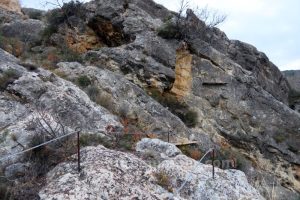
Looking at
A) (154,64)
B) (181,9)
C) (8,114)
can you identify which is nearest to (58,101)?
(8,114)

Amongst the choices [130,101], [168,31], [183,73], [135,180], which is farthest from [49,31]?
[135,180]

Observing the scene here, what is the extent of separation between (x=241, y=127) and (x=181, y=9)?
588 cm

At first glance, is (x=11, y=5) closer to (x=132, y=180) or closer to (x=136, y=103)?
(x=136, y=103)

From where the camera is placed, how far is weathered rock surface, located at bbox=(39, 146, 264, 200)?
7.96 meters

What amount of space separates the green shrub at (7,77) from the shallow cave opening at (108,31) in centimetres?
810

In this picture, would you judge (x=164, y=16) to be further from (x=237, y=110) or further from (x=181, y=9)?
(x=237, y=110)

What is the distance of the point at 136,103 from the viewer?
15586 millimetres

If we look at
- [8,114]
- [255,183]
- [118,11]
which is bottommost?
[255,183]

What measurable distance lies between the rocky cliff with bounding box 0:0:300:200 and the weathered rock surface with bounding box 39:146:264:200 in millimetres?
27

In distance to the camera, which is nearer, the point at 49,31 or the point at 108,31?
the point at 108,31

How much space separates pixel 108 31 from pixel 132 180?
12865 millimetres

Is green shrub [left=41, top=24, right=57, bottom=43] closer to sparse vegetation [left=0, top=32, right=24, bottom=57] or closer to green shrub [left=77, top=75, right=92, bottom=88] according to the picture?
sparse vegetation [left=0, top=32, right=24, bottom=57]

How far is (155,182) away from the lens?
8750 mm

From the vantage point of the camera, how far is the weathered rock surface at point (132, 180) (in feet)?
26.1
